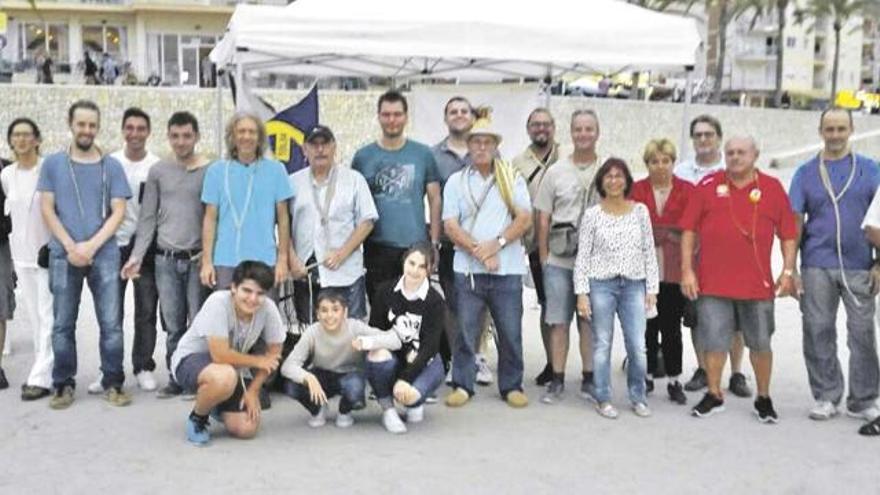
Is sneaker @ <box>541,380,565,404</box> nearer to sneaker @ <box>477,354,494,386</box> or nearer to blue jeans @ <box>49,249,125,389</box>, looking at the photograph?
sneaker @ <box>477,354,494,386</box>

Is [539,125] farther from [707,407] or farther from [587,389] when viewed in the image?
[707,407]

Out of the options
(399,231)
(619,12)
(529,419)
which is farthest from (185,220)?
(619,12)

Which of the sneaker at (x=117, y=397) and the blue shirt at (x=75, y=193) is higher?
the blue shirt at (x=75, y=193)

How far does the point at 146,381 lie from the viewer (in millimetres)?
6559

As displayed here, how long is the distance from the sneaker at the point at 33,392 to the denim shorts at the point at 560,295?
3355 millimetres

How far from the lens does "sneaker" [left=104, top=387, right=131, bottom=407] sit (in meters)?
6.17

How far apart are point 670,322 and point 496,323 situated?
123cm

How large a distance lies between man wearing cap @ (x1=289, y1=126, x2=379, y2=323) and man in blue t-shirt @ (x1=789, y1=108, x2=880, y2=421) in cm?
271

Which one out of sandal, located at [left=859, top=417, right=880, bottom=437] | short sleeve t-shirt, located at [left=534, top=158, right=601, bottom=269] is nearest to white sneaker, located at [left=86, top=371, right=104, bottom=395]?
short sleeve t-shirt, located at [left=534, top=158, right=601, bottom=269]

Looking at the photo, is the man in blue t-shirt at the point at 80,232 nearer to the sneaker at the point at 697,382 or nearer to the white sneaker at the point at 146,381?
the white sneaker at the point at 146,381

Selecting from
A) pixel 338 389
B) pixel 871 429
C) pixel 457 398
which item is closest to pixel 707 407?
pixel 871 429

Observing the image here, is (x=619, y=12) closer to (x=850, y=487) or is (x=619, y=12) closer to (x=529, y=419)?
(x=529, y=419)

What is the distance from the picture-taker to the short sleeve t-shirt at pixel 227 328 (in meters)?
5.44

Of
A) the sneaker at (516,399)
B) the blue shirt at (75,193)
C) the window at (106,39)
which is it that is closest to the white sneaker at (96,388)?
the blue shirt at (75,193)
